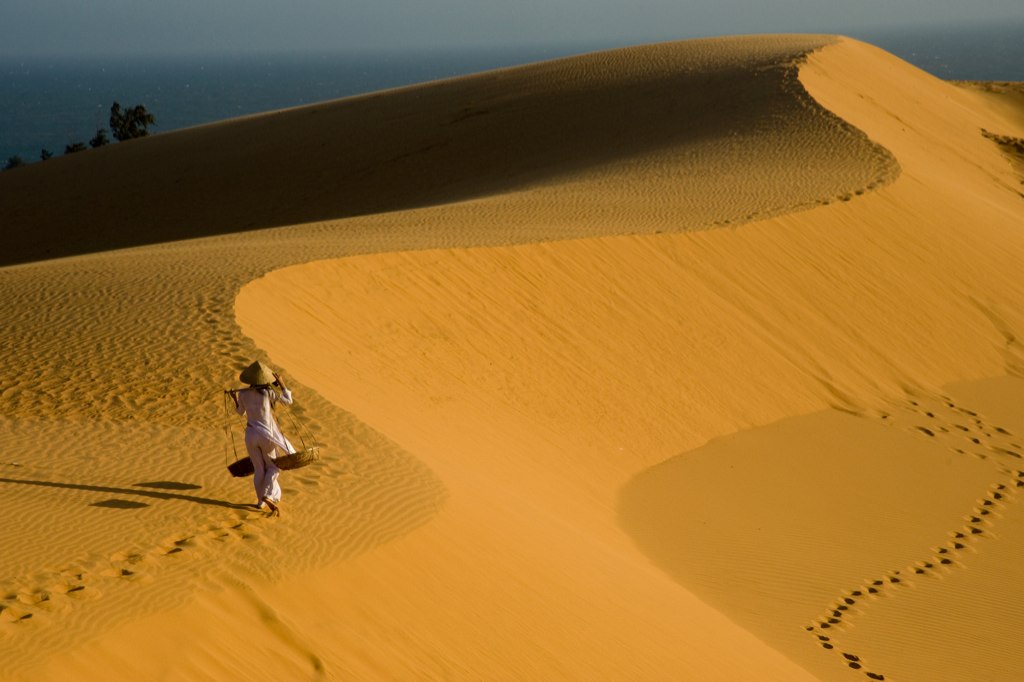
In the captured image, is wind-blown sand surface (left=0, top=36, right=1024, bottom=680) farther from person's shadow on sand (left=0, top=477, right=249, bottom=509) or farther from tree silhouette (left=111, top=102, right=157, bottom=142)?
tree silhouette (left=111, top=102, right=157, bottom=142)

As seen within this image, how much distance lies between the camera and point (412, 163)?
32.2 m

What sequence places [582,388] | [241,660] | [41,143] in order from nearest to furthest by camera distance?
[241,660]
[582,388]
[41,143]

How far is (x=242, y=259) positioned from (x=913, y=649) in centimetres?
945

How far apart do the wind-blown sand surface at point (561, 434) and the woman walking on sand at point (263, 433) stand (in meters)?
0.26

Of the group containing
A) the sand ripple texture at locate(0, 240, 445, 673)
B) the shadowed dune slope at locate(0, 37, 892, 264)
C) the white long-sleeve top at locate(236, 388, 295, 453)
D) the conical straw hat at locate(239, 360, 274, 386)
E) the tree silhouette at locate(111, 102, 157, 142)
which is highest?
the conical straw hat at locate(239, 360, 274, 386)

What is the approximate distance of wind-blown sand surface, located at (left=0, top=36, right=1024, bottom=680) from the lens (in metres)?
7.64

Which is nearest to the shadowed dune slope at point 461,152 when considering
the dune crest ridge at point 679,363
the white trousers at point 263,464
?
the dune crest ridge at point 679,363

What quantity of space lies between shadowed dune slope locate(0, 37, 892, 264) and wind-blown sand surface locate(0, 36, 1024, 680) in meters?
0.39

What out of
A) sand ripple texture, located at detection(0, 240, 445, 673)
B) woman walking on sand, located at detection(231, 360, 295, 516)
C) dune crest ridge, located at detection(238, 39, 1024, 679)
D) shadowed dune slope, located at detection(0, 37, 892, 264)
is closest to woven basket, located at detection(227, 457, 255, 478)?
woman walking on sand, located at detection(231, 360, 295, 516)

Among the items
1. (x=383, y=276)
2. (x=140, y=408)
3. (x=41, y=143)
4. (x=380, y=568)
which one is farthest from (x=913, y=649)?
(x=41, y=143)

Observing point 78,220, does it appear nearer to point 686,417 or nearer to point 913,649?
point 686,417

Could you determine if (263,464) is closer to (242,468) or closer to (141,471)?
(242,468)

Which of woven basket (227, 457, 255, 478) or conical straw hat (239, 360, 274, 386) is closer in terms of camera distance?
conical straw hat (239, 360, 274, 386)

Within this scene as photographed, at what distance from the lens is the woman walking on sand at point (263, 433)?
8414 millimetres
